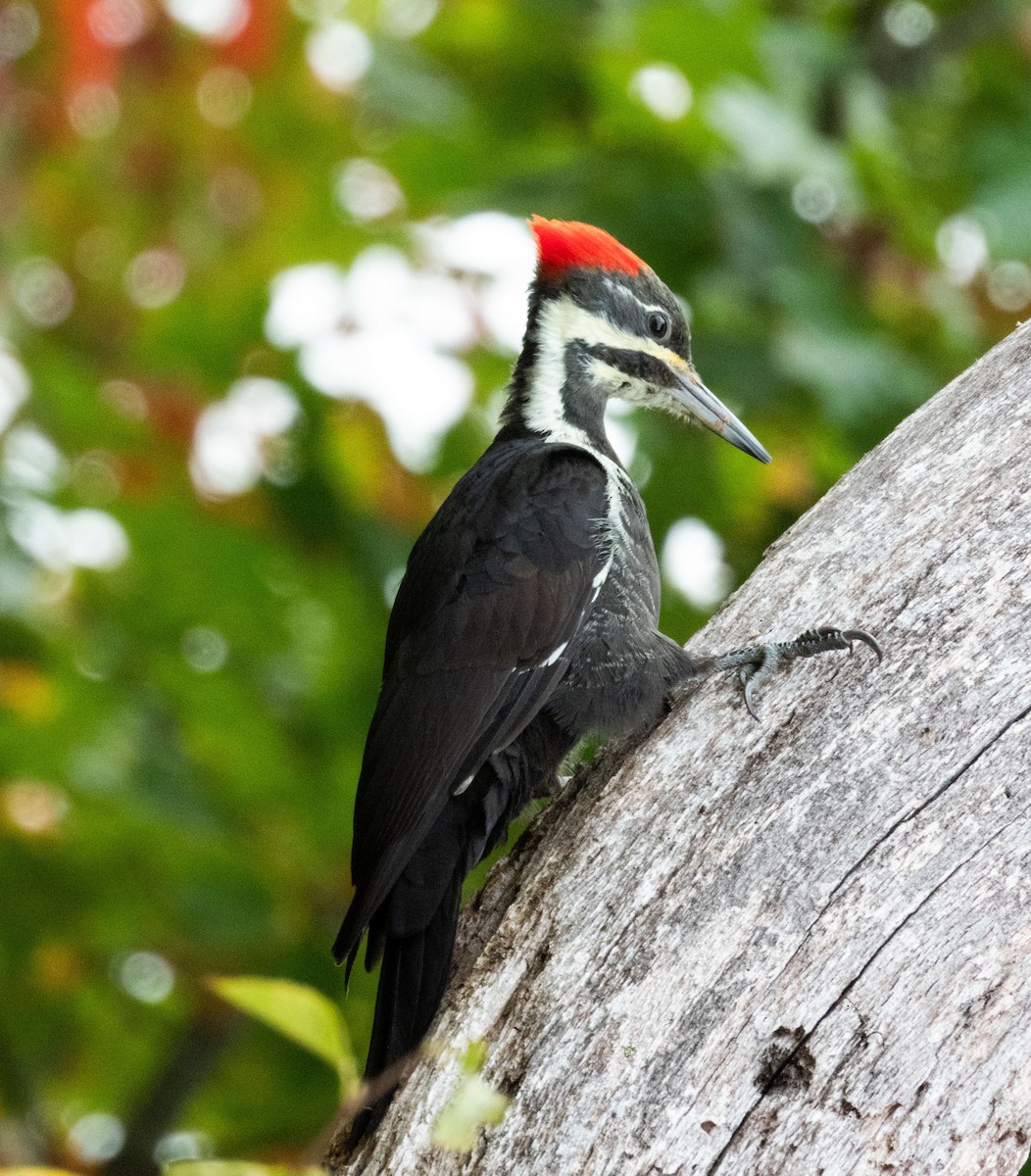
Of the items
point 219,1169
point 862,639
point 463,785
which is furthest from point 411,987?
point 219,1169

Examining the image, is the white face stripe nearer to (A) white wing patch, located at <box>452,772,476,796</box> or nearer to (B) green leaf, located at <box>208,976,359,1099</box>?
(A) white wing patch, located at <box>452,772,476,796</box>

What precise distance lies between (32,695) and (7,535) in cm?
45

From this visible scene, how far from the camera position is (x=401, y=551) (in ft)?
12.6

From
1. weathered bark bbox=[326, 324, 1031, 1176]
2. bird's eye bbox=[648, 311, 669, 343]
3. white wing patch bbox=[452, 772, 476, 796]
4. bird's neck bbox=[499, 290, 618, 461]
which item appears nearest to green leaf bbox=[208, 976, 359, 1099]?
weathered bark bbox=[326, 324, 1031, 1176]

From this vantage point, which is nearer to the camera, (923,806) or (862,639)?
(923,806)

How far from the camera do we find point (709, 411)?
3334 millimetres

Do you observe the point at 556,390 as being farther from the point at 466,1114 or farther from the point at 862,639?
the point at 466,1114

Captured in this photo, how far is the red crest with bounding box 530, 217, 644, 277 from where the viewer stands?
333 cm

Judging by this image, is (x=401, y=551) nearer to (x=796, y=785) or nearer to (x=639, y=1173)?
(x=796, y=785)

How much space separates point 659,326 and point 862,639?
4.28ft

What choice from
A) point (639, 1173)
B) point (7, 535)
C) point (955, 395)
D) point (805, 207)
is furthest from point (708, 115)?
point (639, 1173)

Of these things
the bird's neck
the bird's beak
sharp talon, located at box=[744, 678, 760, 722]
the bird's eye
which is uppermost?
the bird's eye

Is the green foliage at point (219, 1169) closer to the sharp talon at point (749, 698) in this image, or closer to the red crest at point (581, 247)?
the sharp talon at point (749, 698)

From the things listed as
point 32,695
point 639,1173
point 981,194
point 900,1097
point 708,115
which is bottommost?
point 32,695
